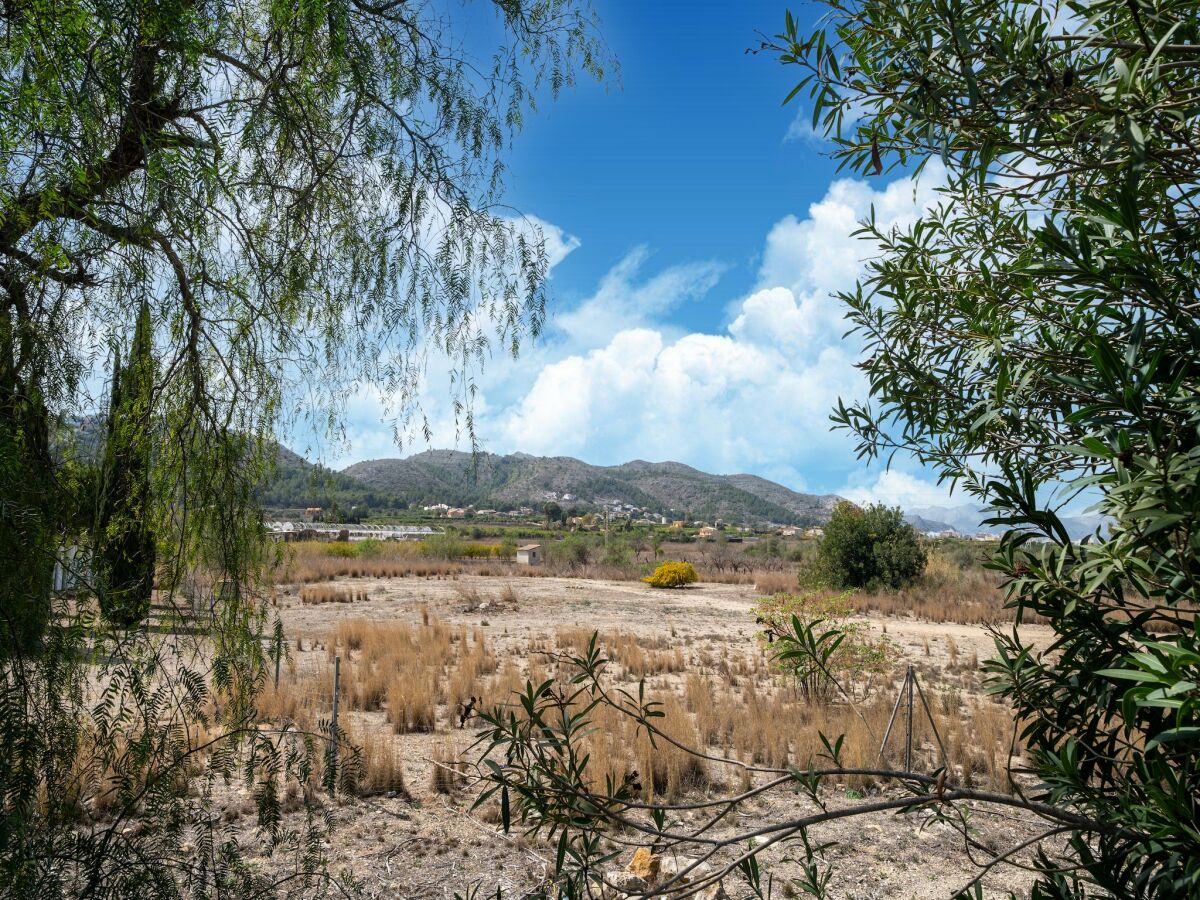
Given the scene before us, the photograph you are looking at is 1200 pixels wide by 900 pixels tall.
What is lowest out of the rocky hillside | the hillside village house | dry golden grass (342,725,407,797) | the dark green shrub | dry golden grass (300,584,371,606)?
dry golden grass (300,584,371,606)

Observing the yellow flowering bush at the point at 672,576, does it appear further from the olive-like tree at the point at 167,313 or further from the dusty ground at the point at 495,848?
the olive-like tree at the point at 167,313

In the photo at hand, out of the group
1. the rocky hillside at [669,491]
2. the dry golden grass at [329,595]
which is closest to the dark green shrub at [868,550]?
the dry golden grass at [329,595]

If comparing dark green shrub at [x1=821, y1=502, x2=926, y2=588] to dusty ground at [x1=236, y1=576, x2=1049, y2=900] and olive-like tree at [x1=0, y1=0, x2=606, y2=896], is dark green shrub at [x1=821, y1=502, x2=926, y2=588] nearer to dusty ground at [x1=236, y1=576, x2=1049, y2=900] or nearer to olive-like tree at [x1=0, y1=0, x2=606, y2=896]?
dusty ground at [x1=236, y1=576, x2=1049, y2=900]

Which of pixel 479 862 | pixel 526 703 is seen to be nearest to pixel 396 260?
pixel 526 703

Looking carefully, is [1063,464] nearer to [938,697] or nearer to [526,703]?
[526,703]

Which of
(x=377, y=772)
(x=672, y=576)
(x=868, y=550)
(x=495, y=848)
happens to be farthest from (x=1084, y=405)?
(x=672, y=576)

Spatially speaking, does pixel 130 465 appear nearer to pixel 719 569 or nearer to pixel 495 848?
pixel 495 848

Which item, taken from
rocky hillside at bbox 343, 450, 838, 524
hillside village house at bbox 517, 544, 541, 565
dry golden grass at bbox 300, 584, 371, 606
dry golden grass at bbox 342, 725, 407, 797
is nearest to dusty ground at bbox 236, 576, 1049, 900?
dry golden grass at bbox 342, 725, 407, 797

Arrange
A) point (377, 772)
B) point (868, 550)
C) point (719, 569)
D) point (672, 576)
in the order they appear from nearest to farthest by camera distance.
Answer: point (377, 772), point (868, 550), point (672, 576), point (719, 569)

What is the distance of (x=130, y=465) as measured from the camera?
2.86m

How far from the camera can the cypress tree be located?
9.01 ft

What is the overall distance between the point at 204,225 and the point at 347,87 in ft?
3.23

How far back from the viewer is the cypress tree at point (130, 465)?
2.75 meters

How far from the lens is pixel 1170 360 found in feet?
4.37
